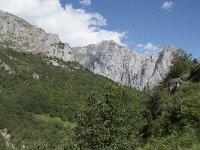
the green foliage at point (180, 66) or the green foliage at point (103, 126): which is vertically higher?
the green foliage at point (180, 66)

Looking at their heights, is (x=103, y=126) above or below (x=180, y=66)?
below

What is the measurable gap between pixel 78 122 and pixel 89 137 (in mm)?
3407

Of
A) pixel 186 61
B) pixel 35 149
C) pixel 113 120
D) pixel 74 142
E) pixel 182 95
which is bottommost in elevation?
pixel 35 149

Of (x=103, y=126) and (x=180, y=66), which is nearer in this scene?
(x=103, y=126)

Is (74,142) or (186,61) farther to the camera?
(186,61)

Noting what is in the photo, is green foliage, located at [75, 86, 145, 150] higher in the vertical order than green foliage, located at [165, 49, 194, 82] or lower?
lower

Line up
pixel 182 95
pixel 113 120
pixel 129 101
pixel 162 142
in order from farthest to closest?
pixel 129 101
pixel 182 95
pixel 113 120
pixel 162 142

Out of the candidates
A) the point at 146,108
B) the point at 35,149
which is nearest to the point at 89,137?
the point at 146,108

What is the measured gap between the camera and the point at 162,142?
129 feet

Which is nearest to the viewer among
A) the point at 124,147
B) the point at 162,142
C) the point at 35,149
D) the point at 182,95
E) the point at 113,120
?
the point at 162,142

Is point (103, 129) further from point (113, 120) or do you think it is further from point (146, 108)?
point (146, 108)

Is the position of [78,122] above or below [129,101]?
below

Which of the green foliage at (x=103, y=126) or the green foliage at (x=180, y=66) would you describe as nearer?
the green foliage at (x=103, y=126)

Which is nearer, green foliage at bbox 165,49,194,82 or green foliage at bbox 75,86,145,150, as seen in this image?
green foliage at bbox 75,86,145,150
